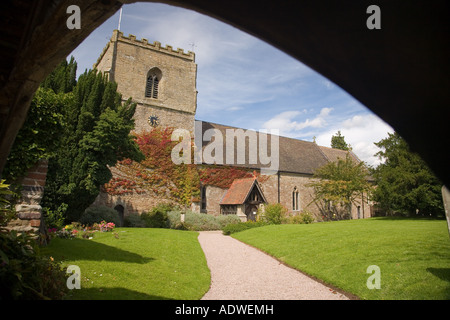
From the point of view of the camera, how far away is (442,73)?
1545 mm

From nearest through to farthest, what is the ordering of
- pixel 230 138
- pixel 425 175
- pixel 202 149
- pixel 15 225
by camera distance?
1. pixel 15 225
2. pixel 425 175
3. pixel 202 149
4. pixel 230 138

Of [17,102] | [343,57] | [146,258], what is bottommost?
[146,258]

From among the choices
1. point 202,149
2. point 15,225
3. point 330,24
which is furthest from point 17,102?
point 202,149

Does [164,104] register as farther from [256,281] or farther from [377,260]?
[377,260]

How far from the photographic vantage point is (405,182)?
21.0 meters

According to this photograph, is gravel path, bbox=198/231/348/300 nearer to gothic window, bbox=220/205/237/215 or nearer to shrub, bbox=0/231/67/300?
shrub, bbox=0/231/67/300

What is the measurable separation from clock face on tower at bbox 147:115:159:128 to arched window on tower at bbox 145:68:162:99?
87.6 inches

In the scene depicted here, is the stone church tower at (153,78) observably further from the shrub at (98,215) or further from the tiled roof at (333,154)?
the tiled roof at (333,154)

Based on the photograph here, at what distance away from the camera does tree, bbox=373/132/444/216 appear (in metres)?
20.2

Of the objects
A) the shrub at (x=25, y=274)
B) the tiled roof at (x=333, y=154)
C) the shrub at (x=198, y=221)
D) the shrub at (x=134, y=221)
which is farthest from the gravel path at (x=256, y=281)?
the tiled roof at (x=333, y=154)

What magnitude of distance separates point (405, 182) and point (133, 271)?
22.3 m

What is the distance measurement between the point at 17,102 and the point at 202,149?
Result: 78.4 feet
